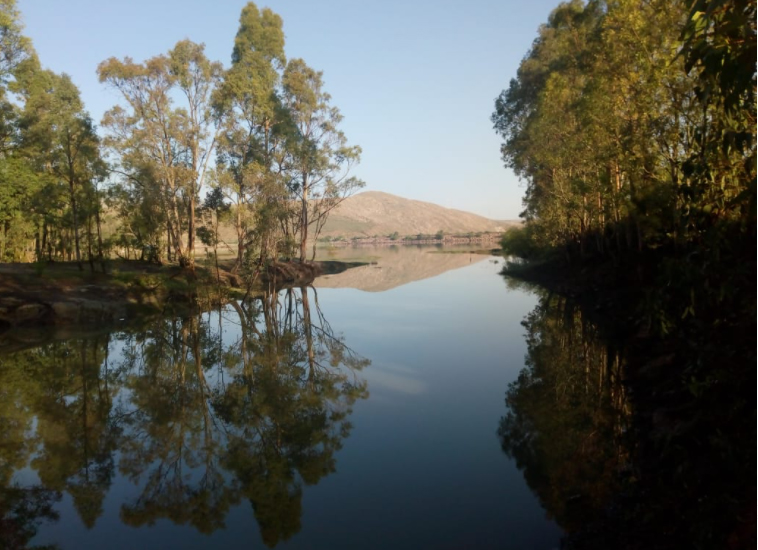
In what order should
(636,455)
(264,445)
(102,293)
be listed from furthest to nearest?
(102,293) < (264,445) < (636,455)

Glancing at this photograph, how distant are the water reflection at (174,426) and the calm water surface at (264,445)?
0.04 meters

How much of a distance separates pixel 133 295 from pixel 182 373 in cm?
1681

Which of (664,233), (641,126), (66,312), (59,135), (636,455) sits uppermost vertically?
(59,135)

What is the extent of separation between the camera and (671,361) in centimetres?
1320

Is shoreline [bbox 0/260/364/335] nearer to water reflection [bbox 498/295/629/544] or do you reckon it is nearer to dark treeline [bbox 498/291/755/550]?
water reflection [bbox 498/295/629/544]

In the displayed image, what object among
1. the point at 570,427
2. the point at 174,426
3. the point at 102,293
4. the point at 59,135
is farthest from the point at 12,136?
the point at 570,427

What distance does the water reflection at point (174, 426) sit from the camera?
8359mm

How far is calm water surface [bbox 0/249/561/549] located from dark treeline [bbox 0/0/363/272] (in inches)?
650

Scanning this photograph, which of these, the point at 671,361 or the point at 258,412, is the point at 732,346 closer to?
the point at 671,361

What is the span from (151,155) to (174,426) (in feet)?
101

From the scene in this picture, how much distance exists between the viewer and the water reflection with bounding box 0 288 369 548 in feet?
27.4

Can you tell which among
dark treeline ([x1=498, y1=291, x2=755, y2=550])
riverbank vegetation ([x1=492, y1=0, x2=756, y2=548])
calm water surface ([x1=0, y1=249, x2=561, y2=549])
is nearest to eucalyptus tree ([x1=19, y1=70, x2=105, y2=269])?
calm water surface ([x1=0, y1=249, x2=561, y2=549])

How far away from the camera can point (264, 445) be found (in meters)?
10.5

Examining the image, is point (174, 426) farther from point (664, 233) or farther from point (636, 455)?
point (664, 233)
